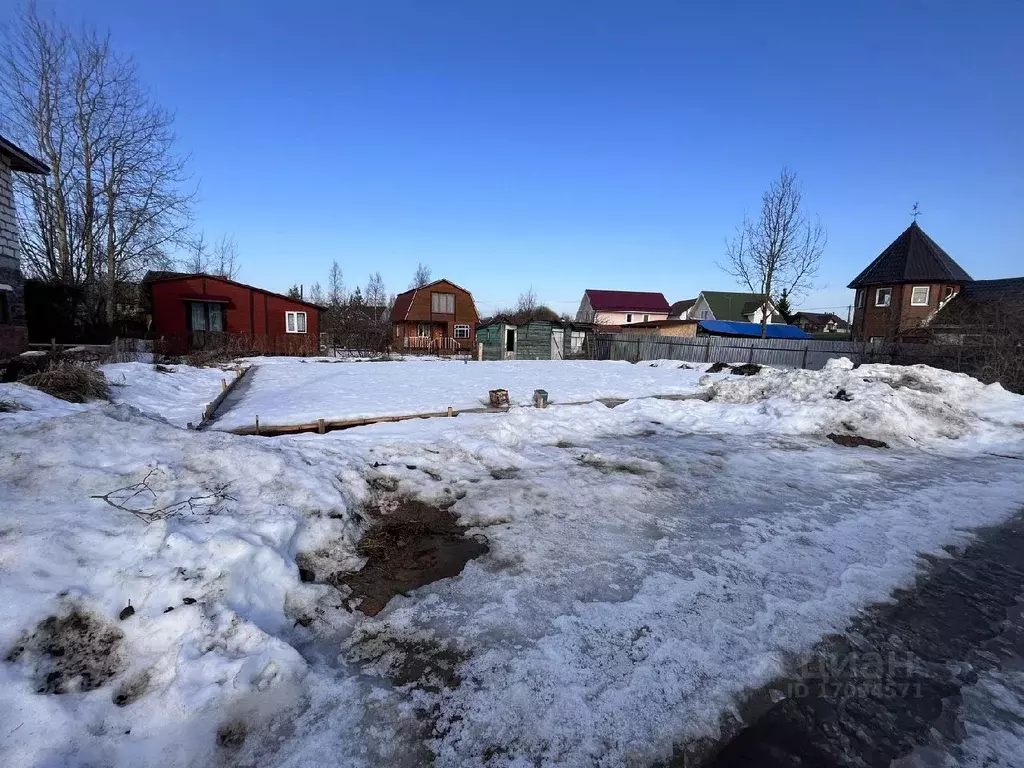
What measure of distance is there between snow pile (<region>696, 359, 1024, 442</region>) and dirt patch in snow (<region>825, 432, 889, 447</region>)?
0.25m

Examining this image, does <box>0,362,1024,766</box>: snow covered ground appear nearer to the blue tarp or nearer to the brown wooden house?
the brown wooden house

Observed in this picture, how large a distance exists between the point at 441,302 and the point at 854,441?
32246 mm

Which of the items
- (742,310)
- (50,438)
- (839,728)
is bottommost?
(839,728)

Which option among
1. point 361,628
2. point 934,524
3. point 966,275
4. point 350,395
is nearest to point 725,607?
point 361,628

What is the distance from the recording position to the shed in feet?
108

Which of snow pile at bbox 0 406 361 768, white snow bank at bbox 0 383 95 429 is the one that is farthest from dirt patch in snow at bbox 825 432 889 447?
white snow bank at bbox 0 383 95 429

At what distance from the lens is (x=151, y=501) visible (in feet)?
11.9

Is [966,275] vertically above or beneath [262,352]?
above

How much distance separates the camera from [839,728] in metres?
2.42

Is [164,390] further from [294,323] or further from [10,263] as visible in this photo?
[294,323]

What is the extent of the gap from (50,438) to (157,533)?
5.84ft

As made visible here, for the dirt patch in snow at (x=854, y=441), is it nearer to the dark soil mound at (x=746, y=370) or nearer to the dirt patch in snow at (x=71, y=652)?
→ the dark soil mound at (x=746, y=370)

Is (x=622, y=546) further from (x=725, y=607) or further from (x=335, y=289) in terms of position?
(x=335, y=289)

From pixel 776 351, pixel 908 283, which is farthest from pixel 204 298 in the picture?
pixel 908 283
